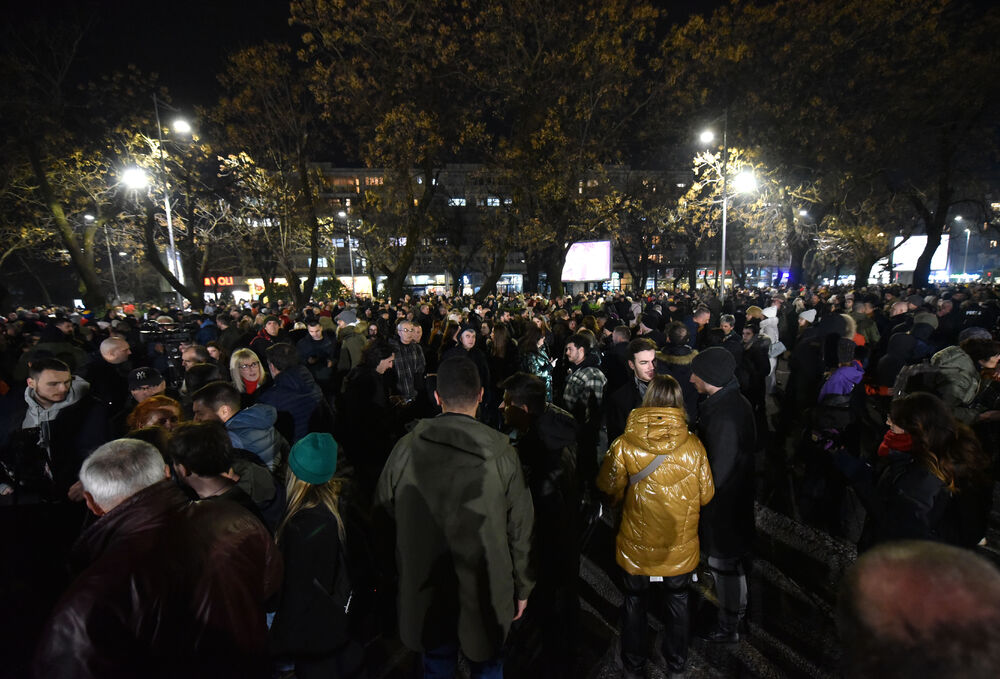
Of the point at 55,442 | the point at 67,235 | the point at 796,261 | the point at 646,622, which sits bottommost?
the point at 646,622

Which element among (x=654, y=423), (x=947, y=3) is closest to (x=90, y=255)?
(x=654, y=423)

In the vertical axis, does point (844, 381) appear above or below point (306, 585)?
above

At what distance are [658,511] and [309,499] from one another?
2.06 meters

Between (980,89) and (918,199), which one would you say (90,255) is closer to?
(980,89)

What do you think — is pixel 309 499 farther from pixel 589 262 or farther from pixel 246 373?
pixel 589 262

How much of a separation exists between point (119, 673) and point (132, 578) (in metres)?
0.29

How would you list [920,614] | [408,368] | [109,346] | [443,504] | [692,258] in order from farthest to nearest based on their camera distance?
[692,258] → [408,368] → [109,346] → [443,504] → [920,614]

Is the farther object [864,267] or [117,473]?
[864,267]

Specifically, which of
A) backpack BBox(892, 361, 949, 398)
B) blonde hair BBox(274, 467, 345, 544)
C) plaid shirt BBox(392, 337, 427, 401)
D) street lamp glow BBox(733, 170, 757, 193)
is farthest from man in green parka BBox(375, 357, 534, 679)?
street lamp glow BBox(733, 170, 757, 193)

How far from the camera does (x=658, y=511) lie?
2.78 m

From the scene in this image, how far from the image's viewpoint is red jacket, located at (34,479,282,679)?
1.47 metres

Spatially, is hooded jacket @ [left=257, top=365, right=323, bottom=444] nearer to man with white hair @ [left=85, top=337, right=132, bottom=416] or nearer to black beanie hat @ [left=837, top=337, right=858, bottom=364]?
man with white hair @ [left=85, top=337, right=132, bottom=416]

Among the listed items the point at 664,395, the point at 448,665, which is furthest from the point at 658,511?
the point at 448,665

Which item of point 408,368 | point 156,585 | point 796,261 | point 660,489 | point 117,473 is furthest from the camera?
point 796,261
